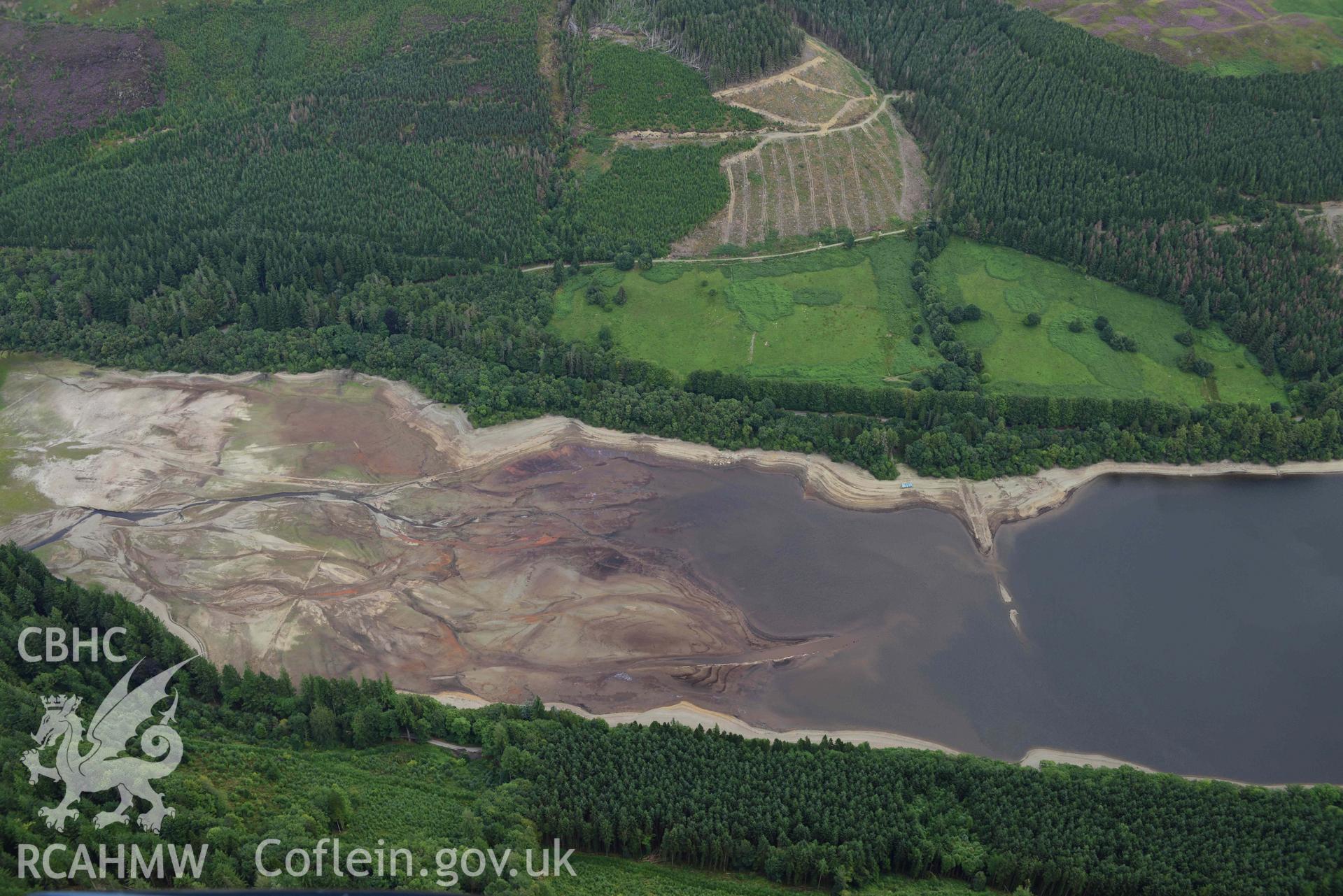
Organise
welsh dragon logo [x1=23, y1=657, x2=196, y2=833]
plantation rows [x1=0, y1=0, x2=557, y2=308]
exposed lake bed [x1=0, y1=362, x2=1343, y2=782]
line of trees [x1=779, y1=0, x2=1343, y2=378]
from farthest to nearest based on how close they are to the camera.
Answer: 1. plantation rows [x1=0, y1=0, x2=557, y2=308]
2. line of trees [x1=779, y1=0, x2=1343, y2=378]
3. exposed lake bed [x1=0, y1=362, x2=1343, y2=782]
4. welsh dragon logo [x1=23, y1=657, x2=196, y2=833]

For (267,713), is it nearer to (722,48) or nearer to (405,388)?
(405,388)

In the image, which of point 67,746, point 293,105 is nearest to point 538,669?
point 67,746

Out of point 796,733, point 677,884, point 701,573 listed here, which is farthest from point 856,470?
point 677,884

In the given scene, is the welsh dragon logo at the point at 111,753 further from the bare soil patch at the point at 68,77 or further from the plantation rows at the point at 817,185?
the bare soil patch at the point at 68,77

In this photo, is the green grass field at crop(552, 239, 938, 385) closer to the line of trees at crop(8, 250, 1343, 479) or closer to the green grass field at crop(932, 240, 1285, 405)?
the line of trees at crop(8, 250, 1343, 479)

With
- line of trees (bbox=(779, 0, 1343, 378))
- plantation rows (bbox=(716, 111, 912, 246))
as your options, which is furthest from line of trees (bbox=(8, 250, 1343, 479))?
plantation rows (bbox=(716, 111, 912, 246))

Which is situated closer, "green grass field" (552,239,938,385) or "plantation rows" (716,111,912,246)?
"green grass field" (552,239,938,385)
